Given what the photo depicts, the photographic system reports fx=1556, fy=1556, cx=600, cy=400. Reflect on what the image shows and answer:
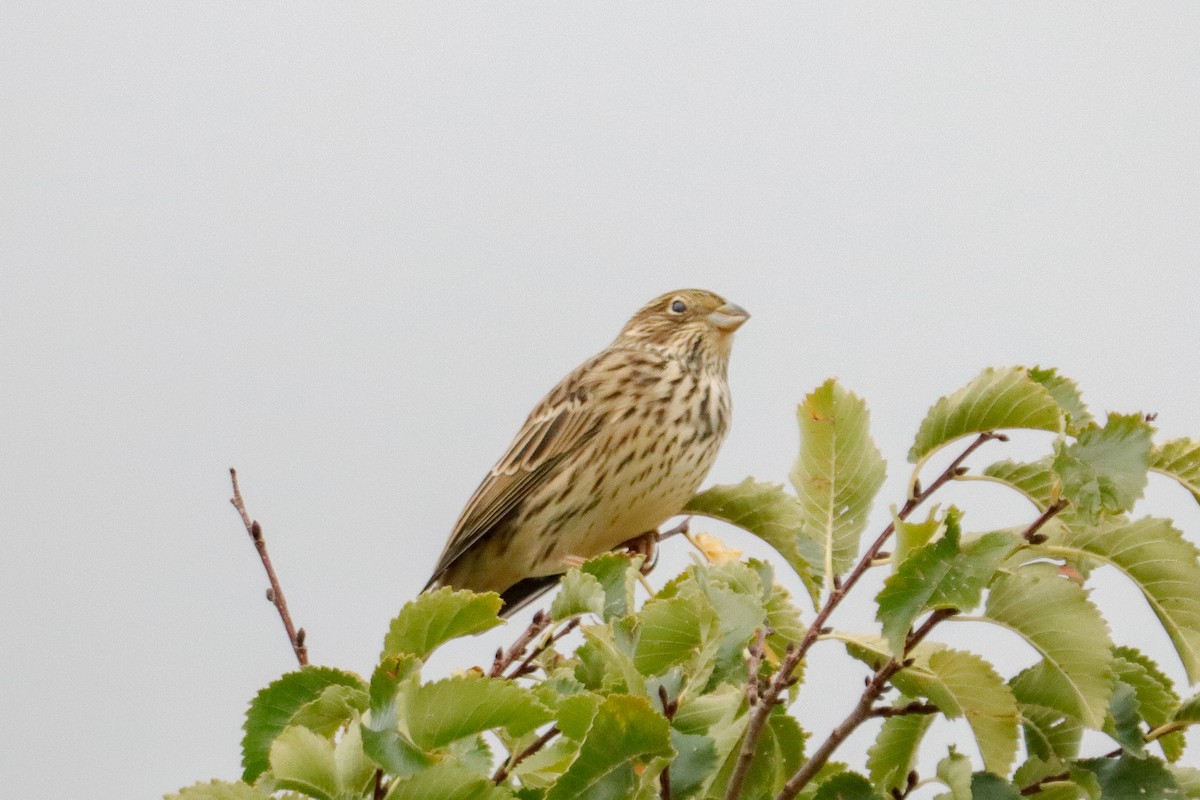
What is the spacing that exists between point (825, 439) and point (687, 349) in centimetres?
433

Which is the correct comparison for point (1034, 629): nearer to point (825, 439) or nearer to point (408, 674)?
point (825, 439)

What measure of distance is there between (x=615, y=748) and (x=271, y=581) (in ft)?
4.60

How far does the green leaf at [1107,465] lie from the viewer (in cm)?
255

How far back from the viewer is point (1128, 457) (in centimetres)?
258

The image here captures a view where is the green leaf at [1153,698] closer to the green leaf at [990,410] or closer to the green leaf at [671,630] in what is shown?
the green leaf at [990,410]

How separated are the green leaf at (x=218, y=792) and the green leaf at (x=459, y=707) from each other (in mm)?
331

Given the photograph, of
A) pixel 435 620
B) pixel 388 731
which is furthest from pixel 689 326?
pixel 388 731

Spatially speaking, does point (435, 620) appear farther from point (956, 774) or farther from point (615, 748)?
point (956, 774)

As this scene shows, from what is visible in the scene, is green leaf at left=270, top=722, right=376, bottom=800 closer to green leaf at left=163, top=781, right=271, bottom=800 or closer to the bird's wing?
green leaf at left=163, top=781, right=271, bottom=800

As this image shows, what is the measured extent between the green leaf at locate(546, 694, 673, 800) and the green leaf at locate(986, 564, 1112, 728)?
25.3 inches

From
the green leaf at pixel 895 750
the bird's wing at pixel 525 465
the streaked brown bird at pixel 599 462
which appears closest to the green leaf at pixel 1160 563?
the green leaf at pixel 895 750

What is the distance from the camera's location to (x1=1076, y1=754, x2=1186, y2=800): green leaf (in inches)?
107

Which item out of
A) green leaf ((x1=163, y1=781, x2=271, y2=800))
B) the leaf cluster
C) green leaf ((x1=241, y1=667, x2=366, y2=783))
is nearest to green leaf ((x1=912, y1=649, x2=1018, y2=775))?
the leaf cluster

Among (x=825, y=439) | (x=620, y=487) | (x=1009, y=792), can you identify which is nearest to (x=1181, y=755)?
(x=1009, y=792)
